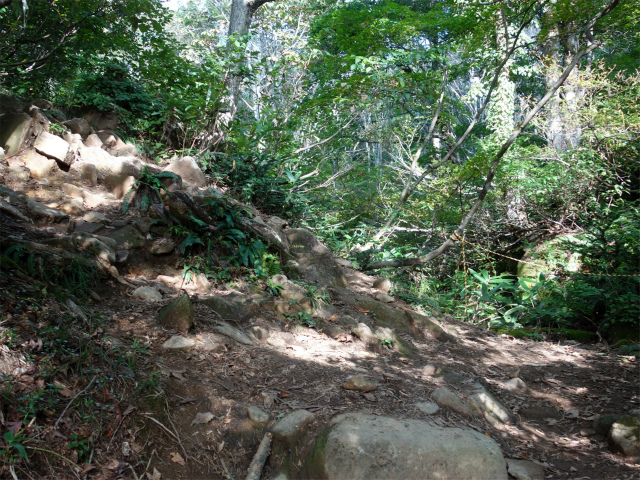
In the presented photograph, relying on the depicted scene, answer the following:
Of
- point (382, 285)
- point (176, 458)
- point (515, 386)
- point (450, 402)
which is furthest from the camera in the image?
point (382, 285)

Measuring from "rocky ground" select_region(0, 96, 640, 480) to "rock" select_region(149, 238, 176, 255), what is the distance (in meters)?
0.02

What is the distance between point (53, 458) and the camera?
77.4 inches

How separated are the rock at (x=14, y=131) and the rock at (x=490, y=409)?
233 inches

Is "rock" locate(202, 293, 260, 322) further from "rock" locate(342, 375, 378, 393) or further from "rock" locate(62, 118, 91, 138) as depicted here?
"rock" locate(62, 118, 91, 138)

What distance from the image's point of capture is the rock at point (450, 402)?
324 cm

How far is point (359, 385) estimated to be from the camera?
10.4ft

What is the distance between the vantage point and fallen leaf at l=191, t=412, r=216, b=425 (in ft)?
8.47

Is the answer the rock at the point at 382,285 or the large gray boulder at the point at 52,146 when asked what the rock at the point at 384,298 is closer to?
the rock at the point at 382,285


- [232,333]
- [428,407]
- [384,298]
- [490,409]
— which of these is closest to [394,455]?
[428,407]

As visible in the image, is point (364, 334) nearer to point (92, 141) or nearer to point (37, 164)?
point (37, 164)

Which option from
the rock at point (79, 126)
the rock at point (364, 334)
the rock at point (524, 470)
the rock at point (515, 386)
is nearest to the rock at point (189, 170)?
the rock at point (79, 126)

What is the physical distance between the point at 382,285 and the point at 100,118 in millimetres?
5424

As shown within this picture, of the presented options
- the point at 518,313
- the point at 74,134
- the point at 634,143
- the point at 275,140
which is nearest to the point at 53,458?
the point at 74,134

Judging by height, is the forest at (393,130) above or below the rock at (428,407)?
above
